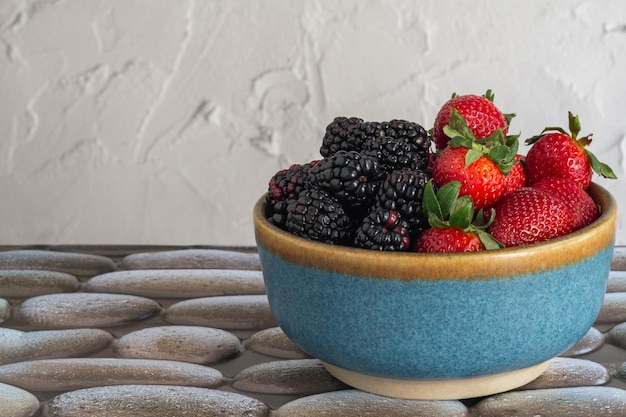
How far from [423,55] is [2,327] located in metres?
1.23

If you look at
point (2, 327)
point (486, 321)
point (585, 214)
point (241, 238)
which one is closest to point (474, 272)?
point (486, 321)

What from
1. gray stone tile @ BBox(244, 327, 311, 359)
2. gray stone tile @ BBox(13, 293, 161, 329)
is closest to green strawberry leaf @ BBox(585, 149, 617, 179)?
gray stone tile @ BBox(244, 327, 311, 359)

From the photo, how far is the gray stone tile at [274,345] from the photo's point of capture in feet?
2.52

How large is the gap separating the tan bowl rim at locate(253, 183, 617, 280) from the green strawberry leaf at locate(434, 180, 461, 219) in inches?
2.9

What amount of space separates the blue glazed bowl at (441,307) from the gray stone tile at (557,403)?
15 millimetres

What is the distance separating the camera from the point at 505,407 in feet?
2.14

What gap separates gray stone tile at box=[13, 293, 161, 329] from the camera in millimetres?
834

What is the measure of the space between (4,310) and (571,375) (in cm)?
56

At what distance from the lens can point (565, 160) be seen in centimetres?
77

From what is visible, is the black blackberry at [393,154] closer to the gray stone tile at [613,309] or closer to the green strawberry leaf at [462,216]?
the green strawberry leaf at [462,216]

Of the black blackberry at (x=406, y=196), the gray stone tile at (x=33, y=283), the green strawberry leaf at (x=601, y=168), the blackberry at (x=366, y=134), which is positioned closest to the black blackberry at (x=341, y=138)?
the blackberry at (x=366, y=134)

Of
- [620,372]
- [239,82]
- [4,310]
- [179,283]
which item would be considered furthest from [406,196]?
[239,82]

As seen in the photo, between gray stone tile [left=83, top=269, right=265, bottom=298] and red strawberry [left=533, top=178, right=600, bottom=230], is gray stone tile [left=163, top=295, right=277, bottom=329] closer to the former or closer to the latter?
gray stone tile [left=83, top=269, right=265, bottom=298]

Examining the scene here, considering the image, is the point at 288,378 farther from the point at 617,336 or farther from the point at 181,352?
the point at 617,336
